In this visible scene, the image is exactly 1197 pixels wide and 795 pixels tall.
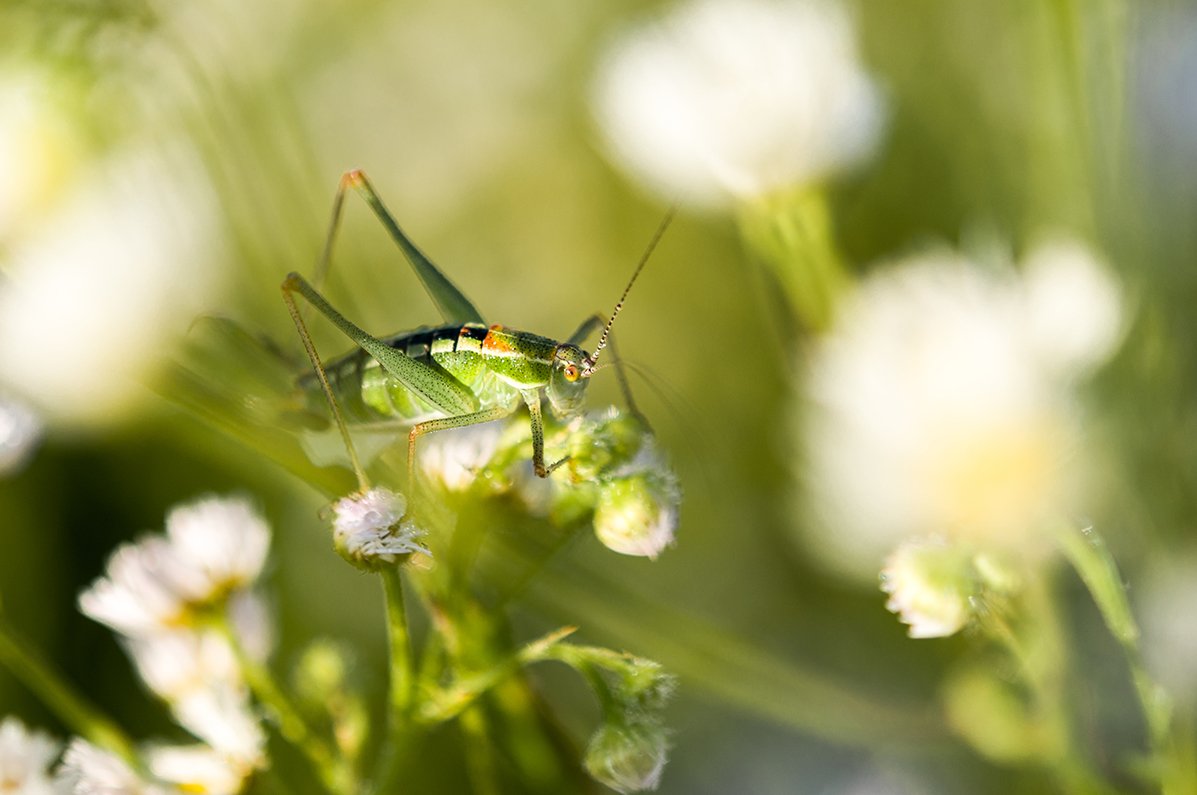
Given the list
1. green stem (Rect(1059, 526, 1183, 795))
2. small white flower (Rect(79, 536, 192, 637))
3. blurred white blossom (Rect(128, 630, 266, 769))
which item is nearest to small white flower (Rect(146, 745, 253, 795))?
blurred white blossom (Rect(128, 630, 266, 769))

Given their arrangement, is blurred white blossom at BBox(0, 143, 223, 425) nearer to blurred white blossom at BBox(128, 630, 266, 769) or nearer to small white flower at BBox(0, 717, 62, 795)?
blurred white blossom at BBox(128, 630, 266, 769)

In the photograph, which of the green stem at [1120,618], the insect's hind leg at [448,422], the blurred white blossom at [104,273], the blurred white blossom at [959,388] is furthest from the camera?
the blurred white blossom at [104,273]

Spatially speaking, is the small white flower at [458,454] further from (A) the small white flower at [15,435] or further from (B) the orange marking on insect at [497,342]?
(A) the small white flower at [15,435]

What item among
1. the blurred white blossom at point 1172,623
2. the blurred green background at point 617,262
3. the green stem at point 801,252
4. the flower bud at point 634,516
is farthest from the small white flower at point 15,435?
the blurred white blossom at point 1172,623

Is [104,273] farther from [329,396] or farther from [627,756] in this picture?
[627,756]

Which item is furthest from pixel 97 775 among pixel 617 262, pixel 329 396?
pixel 617 262

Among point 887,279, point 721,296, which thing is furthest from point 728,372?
point 887,279
